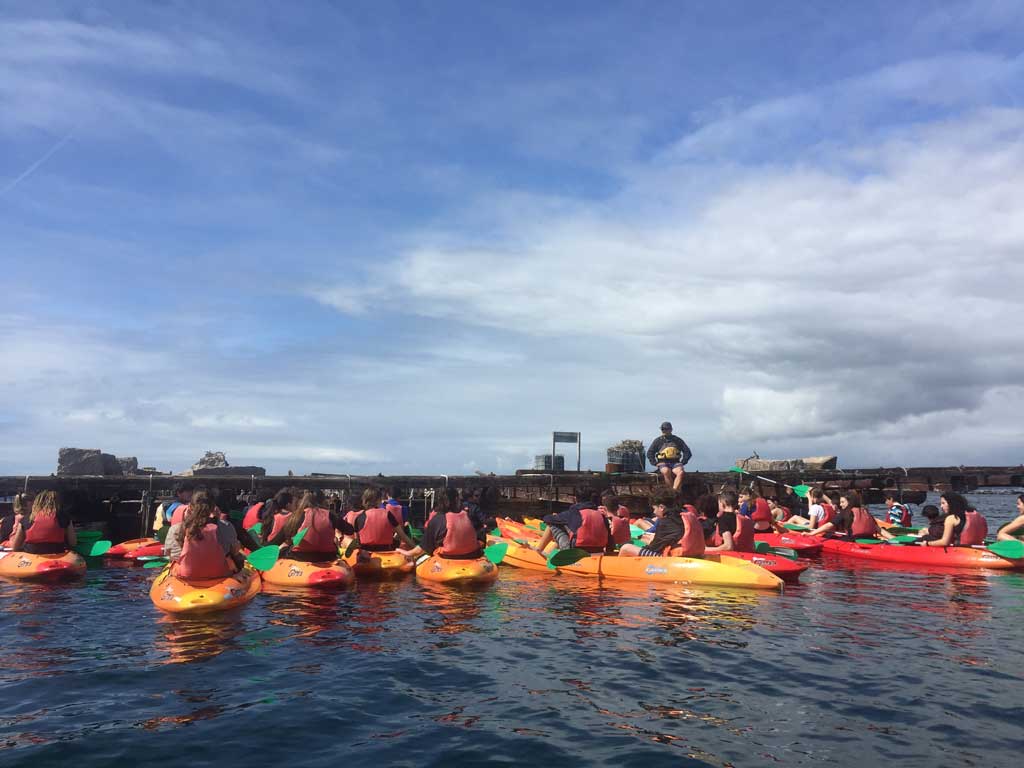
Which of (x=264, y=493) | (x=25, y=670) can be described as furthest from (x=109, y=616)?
(x=264, y=493)

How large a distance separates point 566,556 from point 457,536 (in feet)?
8.41

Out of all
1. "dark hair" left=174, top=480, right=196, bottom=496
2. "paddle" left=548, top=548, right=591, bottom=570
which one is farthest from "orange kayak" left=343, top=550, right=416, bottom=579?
"dark hair" left=174, top=480, right=196, bottom=496

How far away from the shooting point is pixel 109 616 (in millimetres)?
12750

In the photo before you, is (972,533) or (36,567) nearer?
(36,567)

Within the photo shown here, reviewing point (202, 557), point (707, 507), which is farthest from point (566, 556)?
point (202, 557)

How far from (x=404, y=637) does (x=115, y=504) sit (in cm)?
2188

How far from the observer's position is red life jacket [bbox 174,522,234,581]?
493 inches

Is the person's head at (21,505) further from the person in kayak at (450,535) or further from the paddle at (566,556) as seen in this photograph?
the paddle at (566,556)

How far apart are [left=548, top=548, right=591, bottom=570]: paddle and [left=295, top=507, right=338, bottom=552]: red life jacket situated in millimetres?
4902

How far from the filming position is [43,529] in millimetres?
16422

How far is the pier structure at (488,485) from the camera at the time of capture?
27.4m

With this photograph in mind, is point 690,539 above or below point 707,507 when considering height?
below

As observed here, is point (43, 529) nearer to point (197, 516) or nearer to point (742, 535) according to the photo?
point (197, 516)

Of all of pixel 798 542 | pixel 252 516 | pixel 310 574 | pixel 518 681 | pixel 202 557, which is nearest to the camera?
pixel 518 681
